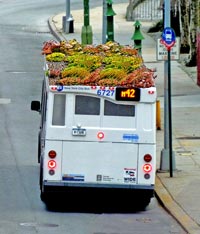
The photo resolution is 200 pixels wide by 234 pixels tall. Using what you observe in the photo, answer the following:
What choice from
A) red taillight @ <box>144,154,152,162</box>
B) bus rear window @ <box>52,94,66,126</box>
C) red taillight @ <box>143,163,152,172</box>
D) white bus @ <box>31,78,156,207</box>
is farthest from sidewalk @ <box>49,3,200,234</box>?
bus rear window @ <box>52,94,66,126</box>

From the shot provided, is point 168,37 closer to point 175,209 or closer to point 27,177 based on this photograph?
point 27,177

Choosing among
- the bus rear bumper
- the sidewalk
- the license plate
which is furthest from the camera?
the sidewalk

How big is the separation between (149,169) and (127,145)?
67 cm

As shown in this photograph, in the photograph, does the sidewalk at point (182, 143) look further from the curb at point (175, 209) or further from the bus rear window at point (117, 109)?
the bus rear window at point (117, 109)

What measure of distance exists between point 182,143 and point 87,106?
8674 mm

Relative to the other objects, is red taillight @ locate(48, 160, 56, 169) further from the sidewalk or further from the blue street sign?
→ the blue street sign

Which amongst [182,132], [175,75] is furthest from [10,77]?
[182,132]

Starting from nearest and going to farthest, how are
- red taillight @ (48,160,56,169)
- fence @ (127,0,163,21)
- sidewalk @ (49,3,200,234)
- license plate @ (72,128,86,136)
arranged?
license plate @ (72,128,86,136)
red taillight @ (48,160,56,169)
sidewalk @ (49,3,200,234)
fence @ (127,0,163,21)

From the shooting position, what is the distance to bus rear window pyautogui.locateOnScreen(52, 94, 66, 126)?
2075 cm

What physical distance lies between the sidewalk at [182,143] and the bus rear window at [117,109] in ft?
7.07

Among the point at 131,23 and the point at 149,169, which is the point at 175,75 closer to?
the point at 131,23

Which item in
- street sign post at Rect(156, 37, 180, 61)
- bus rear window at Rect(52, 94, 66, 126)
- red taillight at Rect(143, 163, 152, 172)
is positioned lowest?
red taillight at Rect(143, 163, 152, 172)

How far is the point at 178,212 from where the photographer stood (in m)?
21.0

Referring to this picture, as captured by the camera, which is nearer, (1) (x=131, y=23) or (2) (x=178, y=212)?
(2) (x=178, y=212)
